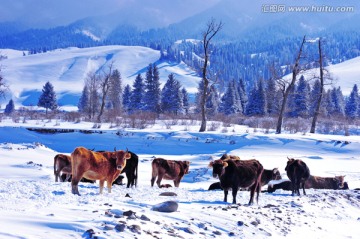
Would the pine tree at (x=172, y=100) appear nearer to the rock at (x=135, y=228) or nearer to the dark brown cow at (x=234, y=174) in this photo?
the dark brown cow at (x=234, y=174)

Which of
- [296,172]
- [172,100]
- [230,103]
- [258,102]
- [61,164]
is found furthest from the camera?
[230,103]

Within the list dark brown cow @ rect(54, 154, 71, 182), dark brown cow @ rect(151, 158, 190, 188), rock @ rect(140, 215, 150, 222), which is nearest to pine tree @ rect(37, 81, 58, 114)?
dark brown cow @ rect(54, 154, 71, 182)

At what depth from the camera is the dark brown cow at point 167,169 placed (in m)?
15.9

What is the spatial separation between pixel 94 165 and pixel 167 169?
5.69 metres

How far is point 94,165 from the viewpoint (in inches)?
423

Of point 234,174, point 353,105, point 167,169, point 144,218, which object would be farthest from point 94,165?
point 353,105

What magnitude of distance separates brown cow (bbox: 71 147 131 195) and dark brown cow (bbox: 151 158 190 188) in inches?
169

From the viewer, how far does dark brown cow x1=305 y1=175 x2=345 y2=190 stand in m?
18.1

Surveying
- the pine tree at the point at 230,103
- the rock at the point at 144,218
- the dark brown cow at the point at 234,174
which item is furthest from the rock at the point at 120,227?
the pine tree at the point at 230,103

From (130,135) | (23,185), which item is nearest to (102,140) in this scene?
(130,135)

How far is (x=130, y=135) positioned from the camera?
28.1 metres

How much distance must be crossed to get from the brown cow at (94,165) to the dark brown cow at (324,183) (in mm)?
9827

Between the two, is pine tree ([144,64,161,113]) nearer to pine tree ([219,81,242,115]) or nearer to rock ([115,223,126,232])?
pine tree ([219,81,242,115])

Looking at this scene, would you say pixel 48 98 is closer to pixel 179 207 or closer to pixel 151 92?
pixel 151 92
